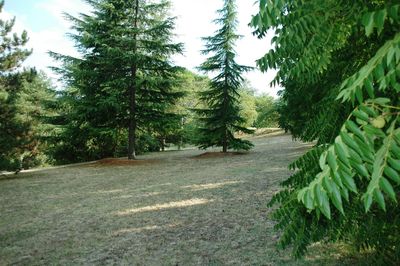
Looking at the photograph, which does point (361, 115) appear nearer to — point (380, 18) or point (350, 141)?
point (350, 141)

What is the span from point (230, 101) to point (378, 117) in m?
16.0

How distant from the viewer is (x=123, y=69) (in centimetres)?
1558

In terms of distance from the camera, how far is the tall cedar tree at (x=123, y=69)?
1500 centimetres

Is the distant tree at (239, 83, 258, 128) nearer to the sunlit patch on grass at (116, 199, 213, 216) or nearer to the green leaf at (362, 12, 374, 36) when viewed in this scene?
the sunlit patch on grass at (116, 199, 213, 216)

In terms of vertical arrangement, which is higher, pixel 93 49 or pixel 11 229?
pixel 93 49

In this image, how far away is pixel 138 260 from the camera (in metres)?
4.61

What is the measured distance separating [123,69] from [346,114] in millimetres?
14294

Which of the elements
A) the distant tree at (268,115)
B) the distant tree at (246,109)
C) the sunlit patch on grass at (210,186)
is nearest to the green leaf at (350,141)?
the sunlit patch on grass at (210,186)

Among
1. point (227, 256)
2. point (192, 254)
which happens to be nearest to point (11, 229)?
Result: point (192, 254)

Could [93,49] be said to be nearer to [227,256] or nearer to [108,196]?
[108,196]

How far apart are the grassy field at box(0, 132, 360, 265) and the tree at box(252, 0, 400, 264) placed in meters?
1.89

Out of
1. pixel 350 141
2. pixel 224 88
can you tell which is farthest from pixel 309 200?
pixel 224 88

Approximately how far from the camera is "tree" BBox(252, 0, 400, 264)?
4.20 ft

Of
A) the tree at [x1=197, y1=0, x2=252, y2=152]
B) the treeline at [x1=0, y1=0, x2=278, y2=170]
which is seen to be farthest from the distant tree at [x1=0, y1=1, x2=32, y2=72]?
the tree at [x1=197, y1=0, x2=252, y2=152]
